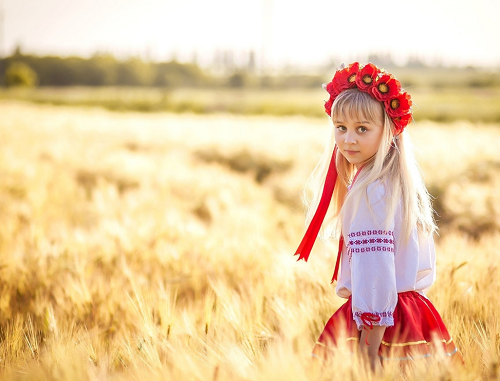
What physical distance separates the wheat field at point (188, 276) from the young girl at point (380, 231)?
19 cm

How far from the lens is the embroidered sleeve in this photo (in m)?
1.51

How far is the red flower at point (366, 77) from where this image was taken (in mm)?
1685

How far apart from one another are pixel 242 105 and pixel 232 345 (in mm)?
32232

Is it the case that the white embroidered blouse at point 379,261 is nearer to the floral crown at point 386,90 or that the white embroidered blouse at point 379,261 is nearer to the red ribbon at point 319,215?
the red ribbon at point 319,215

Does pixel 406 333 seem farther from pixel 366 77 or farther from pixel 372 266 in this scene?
pixel 366 77

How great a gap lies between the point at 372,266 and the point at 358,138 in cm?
48

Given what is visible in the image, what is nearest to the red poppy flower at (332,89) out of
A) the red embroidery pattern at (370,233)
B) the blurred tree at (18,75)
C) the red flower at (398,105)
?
the red flower at (398,105)

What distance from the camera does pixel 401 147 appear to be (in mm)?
1747

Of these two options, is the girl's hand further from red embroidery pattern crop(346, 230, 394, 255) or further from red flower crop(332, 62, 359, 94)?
red flower crop(332, 62, 359, 94)

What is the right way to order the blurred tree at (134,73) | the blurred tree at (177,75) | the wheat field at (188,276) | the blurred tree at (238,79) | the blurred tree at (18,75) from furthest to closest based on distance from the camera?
1. the blurred tree at (18,75)
2. the blurred tree at (134,73)
3. the blurred tree at (177,75)
4. the blurred tree at (238,79)
5. the wheat field at (188,276)

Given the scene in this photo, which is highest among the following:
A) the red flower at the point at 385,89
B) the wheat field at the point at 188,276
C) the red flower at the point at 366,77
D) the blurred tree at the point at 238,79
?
the blurred tree at the point at 238,79

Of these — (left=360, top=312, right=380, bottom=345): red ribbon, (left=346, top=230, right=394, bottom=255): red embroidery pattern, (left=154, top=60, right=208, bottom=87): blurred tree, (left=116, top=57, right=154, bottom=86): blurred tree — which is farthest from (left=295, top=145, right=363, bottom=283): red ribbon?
(left=116, top=57, right=154, bottom=86): blurred tree

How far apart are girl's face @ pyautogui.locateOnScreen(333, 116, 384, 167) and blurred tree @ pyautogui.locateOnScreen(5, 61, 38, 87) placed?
71.5 m

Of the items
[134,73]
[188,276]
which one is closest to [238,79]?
[134,73]
